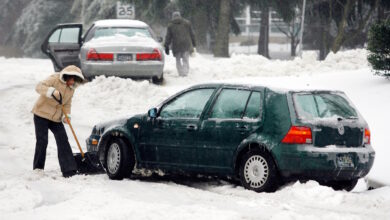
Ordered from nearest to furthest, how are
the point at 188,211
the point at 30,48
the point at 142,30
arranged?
the point at 188,211
the point at 142,30
the point at 30,48

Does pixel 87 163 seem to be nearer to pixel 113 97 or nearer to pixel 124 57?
pixel 113 97

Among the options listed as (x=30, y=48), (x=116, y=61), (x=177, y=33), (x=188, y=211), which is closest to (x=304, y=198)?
(x=188, y=211)

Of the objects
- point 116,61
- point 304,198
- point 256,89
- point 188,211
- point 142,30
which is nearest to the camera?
point 188,211

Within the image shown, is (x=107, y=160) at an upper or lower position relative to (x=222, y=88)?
lower

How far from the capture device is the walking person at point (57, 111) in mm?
10453

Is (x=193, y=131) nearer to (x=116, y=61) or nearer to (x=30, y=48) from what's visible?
(x=116, y=61)

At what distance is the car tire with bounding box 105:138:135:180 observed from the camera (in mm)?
10273

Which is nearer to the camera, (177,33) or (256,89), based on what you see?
(256,89)

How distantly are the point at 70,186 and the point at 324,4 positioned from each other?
3314 cm

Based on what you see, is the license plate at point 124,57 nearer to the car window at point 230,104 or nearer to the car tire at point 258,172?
the car window at point 230,104

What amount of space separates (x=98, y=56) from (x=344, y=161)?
11.6 meters

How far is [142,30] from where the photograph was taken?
69.1 feet

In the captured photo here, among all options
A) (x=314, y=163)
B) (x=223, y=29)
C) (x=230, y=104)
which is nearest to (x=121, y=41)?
(x=230, y=104)

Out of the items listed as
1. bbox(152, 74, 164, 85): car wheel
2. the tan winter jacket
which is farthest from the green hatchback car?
bbox(152, 74, 164, 85): car wheel
